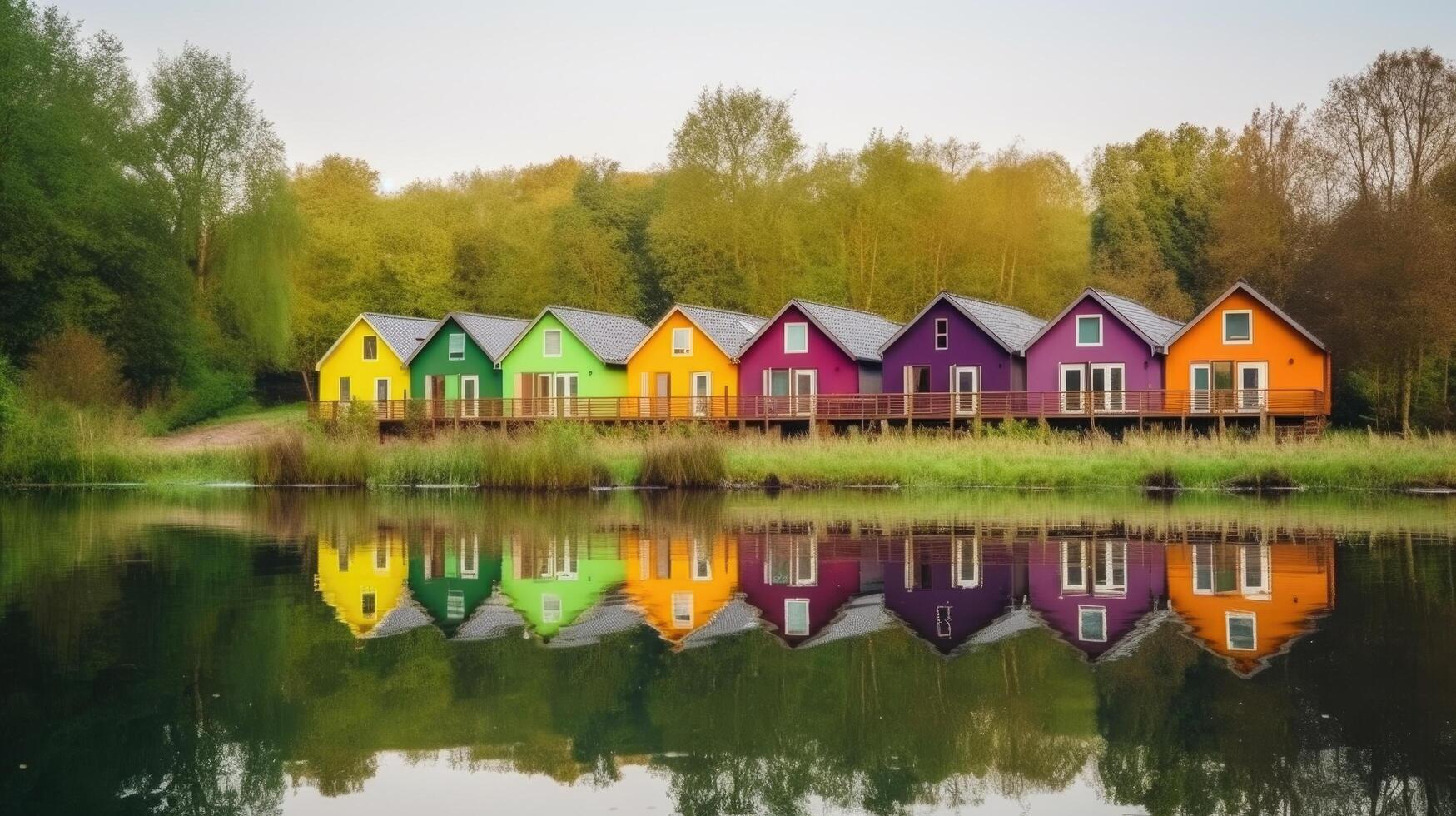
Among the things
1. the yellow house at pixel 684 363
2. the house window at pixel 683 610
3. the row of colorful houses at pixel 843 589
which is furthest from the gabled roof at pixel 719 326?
the house window at pixel 683 610

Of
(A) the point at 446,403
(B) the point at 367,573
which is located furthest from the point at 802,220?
(B) the point at 367,573

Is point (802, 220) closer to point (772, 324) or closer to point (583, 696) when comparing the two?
point (772, 324)

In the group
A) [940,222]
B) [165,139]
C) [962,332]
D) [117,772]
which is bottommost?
[117,772]

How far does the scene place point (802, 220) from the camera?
63.8 metres

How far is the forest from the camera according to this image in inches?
1812

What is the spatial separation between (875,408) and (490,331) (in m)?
18.5

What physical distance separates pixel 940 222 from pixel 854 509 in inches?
1572

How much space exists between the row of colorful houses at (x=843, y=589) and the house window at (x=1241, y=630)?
Answer: 27 mm

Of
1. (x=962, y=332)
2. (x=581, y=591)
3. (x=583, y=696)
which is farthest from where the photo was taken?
(x=962, y=332)

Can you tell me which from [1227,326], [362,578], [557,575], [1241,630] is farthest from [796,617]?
[1227,326]

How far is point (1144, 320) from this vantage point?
49500 mm

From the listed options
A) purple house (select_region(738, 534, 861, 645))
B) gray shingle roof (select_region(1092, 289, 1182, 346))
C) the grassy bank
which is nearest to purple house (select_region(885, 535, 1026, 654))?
purple house (select_region(738, 534, 861, 645))

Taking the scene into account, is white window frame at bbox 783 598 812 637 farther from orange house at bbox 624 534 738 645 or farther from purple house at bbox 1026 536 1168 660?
purple house at bbox 1026 536 1168 660

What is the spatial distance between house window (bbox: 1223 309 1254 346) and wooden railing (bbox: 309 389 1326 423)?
212 cm
